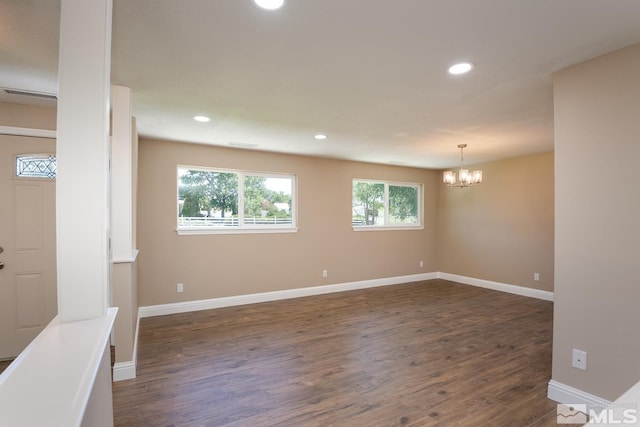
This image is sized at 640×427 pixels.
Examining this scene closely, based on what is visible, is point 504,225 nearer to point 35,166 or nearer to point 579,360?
point 579,360

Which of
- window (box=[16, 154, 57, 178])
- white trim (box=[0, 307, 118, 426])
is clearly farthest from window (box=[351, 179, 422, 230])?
white trim (box=[0, 307, 118, 426])

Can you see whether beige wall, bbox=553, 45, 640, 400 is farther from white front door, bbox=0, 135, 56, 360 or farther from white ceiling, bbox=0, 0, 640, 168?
white front door, bbox=0, 135, 56, 360

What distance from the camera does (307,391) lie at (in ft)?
8.35

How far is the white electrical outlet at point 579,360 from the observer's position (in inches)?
88.0

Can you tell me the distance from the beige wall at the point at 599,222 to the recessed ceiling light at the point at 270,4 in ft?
6.76

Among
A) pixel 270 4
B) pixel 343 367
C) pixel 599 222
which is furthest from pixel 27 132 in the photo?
pixel 599 222

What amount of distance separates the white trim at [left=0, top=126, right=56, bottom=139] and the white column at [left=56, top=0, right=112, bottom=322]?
2508 mm

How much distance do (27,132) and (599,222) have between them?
482cm

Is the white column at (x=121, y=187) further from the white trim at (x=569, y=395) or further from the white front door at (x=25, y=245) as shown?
the white trim at (x=569, y=395)

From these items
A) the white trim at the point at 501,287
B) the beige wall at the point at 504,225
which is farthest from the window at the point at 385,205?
the white trim at the point at 501,287

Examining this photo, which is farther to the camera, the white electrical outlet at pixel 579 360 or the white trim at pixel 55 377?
the white electrical outlet at pixel 579 360

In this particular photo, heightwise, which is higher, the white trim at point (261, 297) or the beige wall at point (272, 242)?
the beige wall at point (272, 242)

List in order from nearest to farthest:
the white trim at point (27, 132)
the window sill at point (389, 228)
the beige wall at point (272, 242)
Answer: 1. the white trim at point (27, 132)
2. the beige wall at point (272, 242)
3. the window sill at point (389, 228)

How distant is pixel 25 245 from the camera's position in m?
3.14
